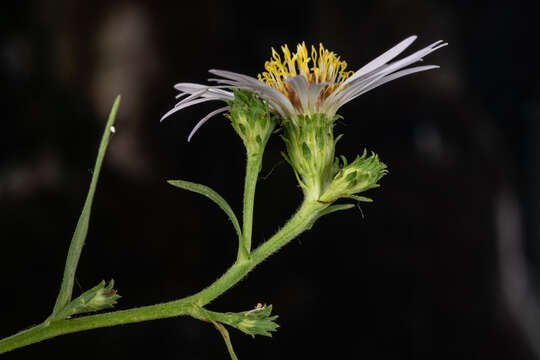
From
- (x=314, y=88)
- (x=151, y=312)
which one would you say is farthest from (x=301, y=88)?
(x=151, y=312)

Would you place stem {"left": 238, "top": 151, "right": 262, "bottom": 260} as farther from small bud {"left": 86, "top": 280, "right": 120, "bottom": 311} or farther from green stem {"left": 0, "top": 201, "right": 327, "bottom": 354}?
small bud {"left": 86, "top": 280, "right": 120, "bottom": 311}

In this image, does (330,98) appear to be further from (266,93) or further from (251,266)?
(251,266)

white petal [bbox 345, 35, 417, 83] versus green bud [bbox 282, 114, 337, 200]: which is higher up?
white petal [bbox 345, 35, 417, 83]

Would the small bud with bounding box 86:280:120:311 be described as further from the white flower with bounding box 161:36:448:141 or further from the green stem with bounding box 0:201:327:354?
the white flower with bounding box 161:36:448:141

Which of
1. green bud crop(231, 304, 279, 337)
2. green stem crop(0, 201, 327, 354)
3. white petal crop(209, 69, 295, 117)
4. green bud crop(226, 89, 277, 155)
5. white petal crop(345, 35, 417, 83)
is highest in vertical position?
white petal crop(345, 35, 417, 83)

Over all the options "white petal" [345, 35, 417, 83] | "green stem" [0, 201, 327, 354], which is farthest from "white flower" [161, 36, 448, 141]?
"green stem" [0, 201, 327, 354]

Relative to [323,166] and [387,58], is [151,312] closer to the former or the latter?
[323,166]

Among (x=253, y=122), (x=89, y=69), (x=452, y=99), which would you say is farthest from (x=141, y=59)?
(x=253, y=122)
